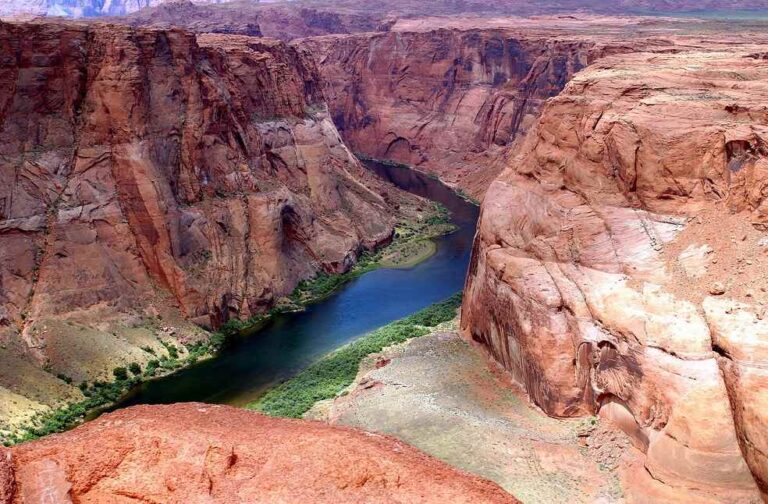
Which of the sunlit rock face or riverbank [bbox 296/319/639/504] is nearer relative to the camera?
riverbank [bbox 296/319/639/504]

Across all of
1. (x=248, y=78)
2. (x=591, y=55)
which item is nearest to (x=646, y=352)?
(x=248, y=78)

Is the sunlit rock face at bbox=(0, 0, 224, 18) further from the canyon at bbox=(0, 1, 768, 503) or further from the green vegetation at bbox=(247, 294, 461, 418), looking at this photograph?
the green vegetation at bbox=(247, 294, 461, 418)

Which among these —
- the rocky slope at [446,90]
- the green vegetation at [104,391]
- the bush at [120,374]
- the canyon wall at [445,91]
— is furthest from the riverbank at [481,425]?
the rocky slope at [446,90]

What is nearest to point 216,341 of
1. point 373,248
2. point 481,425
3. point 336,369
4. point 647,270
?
point 336,369

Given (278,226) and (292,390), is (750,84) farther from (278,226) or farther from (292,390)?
(278,226)

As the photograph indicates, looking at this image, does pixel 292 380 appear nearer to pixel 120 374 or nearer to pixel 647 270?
pixel 120 374

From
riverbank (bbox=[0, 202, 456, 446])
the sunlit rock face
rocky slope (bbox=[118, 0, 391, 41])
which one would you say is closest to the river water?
riverbank (bbox=[0, 202, 456, 446])
